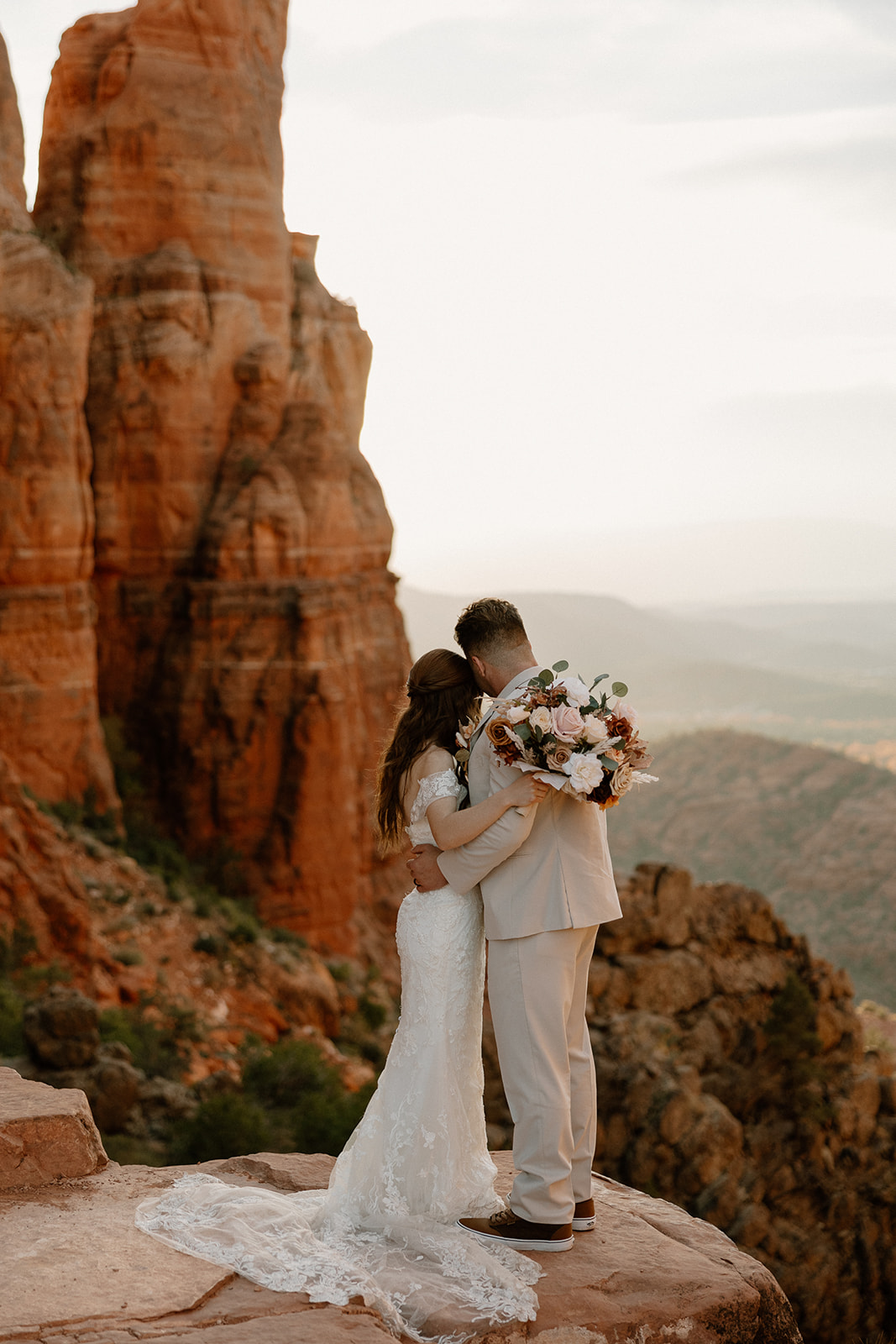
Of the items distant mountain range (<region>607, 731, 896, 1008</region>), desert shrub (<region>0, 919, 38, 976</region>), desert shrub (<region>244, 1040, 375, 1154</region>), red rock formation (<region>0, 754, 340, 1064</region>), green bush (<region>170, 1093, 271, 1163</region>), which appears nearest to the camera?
green bush (<region>170, 1093, 271, 1163</region>)

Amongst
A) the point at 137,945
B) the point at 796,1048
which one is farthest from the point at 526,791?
the point at 137,945

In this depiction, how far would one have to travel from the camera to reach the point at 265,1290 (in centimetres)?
438

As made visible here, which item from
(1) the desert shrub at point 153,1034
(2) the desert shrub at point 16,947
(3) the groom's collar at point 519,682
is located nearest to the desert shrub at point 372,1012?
(1) the desert shrub at point 153,1034

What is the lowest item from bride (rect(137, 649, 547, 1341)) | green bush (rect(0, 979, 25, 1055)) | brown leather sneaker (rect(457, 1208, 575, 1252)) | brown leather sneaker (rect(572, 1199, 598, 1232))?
green bush (rect(0, 979, 25, 1055))

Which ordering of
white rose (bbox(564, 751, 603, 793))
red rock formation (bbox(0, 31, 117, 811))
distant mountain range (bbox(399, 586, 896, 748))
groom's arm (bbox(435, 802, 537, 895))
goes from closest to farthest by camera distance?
white rose (bbox(564, 751, 603, 793))
groom's arm (bbox(435, 802, 537, 895))
red rock formation (bbox(0, 31, 117, 811))
distant mountain range (bbox(399, 586, 896, 748))

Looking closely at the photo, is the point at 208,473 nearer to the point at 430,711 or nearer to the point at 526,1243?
the point at 430,711

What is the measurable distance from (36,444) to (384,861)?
451 inches

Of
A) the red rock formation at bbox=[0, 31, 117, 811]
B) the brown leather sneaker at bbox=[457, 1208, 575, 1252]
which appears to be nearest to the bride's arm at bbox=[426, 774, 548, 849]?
the brown leather sneaker at bbox=[457, 1208, 575, 1252]

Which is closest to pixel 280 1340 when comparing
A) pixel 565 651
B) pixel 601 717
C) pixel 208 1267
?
pixel 208 1267

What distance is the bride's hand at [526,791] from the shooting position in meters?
4.89

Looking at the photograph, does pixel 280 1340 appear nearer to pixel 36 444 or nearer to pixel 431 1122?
Result: pixel 431 1122

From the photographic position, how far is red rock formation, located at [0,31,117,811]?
69.2ft

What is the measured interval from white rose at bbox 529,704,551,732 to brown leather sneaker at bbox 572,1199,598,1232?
6.55 feet

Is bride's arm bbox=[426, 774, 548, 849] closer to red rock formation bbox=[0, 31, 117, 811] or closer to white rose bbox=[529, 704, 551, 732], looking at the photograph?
white rose bbox=[529, 704, 551, 732]
